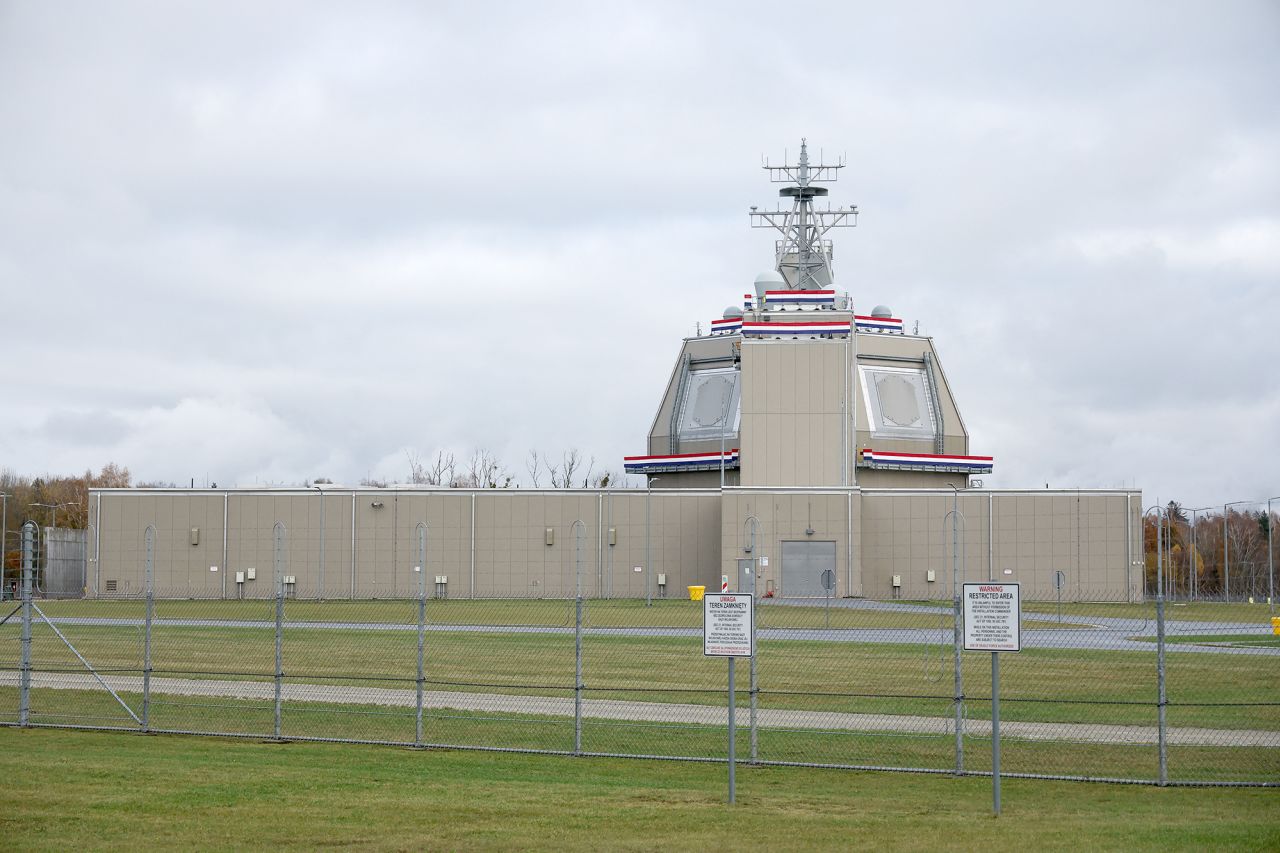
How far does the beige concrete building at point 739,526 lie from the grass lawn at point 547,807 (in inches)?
1664

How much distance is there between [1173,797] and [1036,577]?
1875 inches

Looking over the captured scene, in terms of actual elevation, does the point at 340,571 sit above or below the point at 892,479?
below

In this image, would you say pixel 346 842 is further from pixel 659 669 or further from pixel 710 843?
pixel 659 669

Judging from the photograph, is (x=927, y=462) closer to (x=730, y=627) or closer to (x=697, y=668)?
(x=697, y=668)

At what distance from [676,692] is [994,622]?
12.0m

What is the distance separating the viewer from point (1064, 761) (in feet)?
59.7

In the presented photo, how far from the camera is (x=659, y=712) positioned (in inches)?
913

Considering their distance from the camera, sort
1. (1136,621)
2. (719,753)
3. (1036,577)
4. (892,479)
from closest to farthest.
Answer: (719,753)
(1136,621)
(1036,577)
(892,479)

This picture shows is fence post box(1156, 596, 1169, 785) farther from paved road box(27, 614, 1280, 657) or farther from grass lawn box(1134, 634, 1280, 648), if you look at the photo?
grass lawn box(1134, 634, 1280, 648)

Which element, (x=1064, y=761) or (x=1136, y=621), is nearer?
(x=1064, y=761)

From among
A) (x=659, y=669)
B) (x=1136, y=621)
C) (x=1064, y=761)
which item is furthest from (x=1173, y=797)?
(x=1136, y=621)

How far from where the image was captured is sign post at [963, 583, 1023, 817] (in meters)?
14.2

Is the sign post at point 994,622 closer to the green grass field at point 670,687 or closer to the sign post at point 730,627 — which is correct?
the sign post at point 730,627

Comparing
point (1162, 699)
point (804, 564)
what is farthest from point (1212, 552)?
point (1162, 699)
